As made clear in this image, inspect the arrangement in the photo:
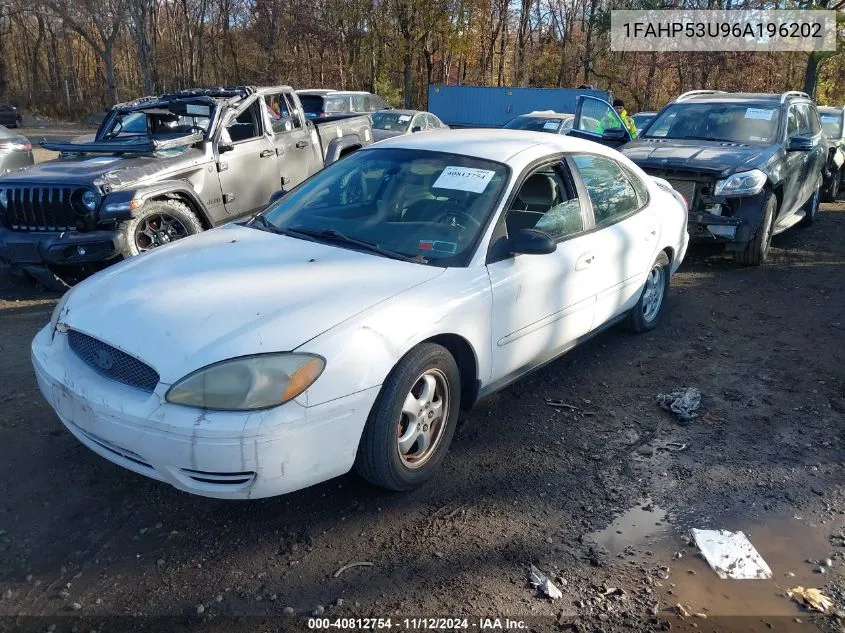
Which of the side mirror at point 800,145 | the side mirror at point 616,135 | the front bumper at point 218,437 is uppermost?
the side mirror at point 616,135

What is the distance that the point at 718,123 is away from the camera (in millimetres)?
8492

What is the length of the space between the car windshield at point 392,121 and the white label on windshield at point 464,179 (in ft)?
40.4

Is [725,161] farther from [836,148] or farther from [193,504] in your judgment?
[193,504]

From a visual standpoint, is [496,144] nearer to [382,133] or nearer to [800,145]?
[800,145]

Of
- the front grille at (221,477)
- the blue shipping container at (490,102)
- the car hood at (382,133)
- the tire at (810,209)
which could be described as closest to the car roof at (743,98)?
the tire at (810,209)

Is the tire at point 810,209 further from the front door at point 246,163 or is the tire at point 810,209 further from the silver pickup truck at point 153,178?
the front door at point 246,163

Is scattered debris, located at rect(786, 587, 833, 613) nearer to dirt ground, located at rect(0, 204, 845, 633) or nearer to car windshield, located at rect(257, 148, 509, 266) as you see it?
dirt ground, located at rect(0, 204, 845, 633)

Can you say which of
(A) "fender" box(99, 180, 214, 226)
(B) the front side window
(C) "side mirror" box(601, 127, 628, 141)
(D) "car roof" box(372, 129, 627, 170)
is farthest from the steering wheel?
(C) "side mirror" box(601, 127, 628, 141)

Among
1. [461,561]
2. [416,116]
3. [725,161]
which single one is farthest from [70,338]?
[416,116]

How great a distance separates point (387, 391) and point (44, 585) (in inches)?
60.9

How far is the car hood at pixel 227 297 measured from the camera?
2783 mm

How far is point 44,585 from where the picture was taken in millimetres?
2695

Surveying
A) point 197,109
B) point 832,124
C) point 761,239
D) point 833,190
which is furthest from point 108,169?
point 832,124

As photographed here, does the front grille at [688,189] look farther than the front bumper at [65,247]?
Yes
